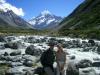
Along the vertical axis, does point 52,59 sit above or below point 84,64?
above

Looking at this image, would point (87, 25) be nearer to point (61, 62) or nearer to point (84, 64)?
Result: point (84, 64)

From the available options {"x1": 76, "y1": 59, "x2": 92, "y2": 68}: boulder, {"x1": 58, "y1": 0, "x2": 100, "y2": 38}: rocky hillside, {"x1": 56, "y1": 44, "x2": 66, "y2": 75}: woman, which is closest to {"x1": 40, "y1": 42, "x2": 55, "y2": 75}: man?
{"x1": 56, "y1": 44, "x2": 66, "y2": 75}: woman

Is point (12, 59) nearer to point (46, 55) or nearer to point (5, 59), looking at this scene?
point (5, 59)

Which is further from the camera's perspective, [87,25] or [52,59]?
[87,25]

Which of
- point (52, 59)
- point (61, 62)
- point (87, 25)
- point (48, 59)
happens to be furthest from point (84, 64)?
point (87, 25)

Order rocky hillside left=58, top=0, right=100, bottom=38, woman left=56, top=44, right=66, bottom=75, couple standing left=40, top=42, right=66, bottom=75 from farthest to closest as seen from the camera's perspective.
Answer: rocky hillside left=58, top=0, right=100, bottom=38, couple standing left=40, top=42, right=66, bottom=75, woman left=56, top=44, right=66, bottom=75

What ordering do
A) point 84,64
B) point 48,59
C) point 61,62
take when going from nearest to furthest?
point 61,62 → point 48,59 → point 84,64

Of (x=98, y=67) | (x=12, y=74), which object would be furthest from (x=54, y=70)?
(x=98, y=67)

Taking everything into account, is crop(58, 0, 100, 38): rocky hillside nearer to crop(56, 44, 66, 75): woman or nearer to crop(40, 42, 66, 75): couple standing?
crop(40, 42, 66, 75): couple standing

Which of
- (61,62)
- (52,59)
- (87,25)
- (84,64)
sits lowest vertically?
(84,64)

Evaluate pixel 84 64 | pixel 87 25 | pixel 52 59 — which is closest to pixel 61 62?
pixel 52 59

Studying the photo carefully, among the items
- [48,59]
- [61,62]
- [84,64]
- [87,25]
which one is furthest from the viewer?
[87,25]

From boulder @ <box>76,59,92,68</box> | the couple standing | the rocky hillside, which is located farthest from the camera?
the rocky hillside

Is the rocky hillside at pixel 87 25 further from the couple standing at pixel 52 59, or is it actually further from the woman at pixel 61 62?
the woman at pixel 61 62
